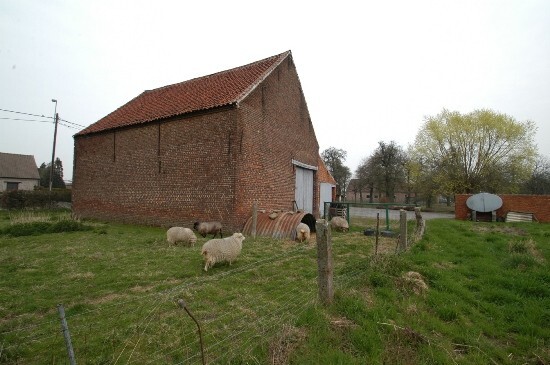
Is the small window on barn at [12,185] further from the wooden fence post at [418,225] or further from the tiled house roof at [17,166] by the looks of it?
the wooden fence post at [418,225]

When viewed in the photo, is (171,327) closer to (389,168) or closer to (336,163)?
(389,168)

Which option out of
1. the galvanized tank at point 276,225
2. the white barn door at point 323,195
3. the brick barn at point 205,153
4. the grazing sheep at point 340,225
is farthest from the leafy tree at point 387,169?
the galvanized tank at point 276,225

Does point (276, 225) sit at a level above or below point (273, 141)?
below

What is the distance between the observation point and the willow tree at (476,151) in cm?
3278

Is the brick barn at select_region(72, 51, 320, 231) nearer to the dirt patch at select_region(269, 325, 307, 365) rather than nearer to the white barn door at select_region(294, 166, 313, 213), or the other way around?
the white barn door at select_region(294, 166, 313, 213)

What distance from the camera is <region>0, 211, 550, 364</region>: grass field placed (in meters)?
3.18

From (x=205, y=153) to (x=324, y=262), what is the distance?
9.50 meters

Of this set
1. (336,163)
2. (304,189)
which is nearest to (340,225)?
(304,189)

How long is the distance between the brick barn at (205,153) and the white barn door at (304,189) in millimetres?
57

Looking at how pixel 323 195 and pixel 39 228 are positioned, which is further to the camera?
pixel 323 195

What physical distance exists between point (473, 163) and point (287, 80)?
29.5 meters

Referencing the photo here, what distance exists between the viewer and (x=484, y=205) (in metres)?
19.0

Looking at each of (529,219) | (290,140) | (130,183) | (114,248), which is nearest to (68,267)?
(114,248)

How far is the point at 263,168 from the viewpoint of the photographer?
43.3 ft
